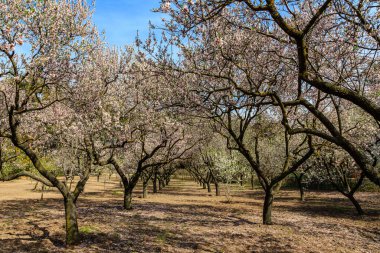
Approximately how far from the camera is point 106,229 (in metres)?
15.7

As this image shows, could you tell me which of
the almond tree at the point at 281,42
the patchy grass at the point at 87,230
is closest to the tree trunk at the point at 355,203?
the almond tree at the point at 281,42

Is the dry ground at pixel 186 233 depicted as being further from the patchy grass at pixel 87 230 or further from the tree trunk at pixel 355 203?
the tree trunk at pixel 355 203

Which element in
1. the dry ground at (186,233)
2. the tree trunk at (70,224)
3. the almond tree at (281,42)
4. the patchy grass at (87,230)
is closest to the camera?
the almond tree at (281,42)

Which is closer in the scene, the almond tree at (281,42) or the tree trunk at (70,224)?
the almond tree at (281,42)

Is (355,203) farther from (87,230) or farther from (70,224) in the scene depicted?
(70,224)

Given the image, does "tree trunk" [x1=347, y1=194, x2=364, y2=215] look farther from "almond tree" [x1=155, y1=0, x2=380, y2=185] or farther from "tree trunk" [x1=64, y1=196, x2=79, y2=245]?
"tree trunk" [x1=64, y1=196, x2=79, y2=245]

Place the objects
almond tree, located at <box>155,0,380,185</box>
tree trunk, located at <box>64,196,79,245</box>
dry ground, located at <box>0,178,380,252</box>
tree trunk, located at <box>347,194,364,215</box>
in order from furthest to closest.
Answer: tree trunk, located at <box>347,194,364,215</box> < dry ground, located at <box>0,178,380,252</box> < tree trunk, located at <box>64,196,79,245</box> < almond tree, located at <box>155,0,380,185</box>

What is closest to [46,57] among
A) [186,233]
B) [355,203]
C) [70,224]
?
[70,224]

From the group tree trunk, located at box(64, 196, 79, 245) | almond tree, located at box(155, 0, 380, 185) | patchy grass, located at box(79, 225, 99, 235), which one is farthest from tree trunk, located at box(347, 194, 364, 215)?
tree trunk, located at box(64, 196, 79, 245)

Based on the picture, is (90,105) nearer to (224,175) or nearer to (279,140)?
(224,175)

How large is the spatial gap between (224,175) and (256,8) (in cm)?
3234

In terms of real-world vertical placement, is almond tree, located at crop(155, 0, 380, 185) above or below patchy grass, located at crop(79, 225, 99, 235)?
above

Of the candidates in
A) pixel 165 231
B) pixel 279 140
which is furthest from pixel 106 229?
pixel 279 140

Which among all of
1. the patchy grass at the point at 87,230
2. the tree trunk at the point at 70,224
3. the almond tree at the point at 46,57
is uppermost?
the almond tree at the point at 46,57
